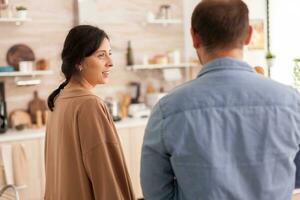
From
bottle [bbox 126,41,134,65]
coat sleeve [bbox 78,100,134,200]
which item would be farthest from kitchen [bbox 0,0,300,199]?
Result: coat sleeve [bbox 78,100,134,200]

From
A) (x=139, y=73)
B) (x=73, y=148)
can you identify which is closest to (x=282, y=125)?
(x=73, y=148)

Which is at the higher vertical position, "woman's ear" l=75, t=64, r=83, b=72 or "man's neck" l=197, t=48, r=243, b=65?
"man's neck" l=197, t=48, r=243, b=65

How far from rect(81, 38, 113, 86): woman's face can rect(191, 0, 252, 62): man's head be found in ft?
2.58

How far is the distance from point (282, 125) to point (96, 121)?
0.78 meters

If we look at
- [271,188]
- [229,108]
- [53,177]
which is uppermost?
[229,108]

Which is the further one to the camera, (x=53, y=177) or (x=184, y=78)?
(x=184, y=78)

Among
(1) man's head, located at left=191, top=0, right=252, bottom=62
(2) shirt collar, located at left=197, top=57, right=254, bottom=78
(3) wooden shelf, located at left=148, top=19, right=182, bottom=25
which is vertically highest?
(3) wooden shelf, located at left=148, top=19, right=182, bottom=25

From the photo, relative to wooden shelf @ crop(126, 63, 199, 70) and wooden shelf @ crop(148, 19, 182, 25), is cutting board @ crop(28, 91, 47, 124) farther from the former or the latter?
wooden shelf @ crop(148, 19, 182, 25)

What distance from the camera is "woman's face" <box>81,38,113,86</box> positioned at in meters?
1.89

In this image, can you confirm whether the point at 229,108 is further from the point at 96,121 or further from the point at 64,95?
the point at 64,95

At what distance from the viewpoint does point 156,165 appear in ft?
4.15

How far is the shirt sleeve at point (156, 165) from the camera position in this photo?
48.6 inches

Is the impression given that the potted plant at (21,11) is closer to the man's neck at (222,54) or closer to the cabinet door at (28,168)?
the cabinet door at (28,168)

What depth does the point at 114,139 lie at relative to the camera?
1.74 m
